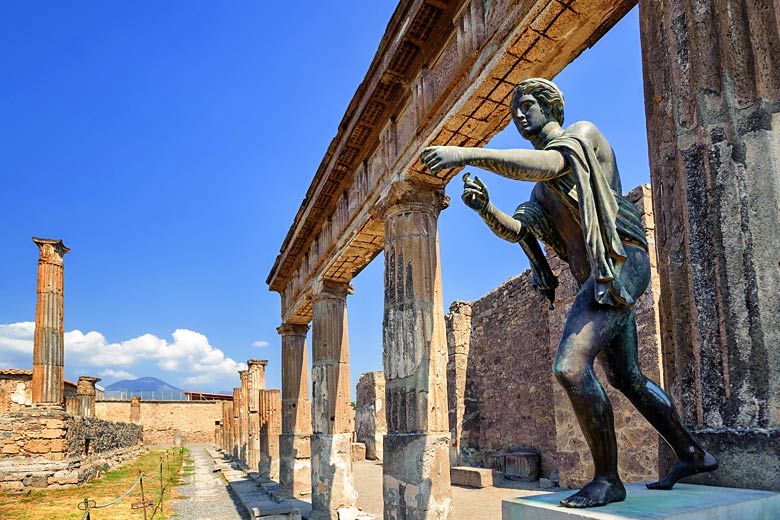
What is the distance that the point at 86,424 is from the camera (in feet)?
68.8

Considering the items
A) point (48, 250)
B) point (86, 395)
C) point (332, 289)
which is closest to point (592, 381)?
point (332, 289)

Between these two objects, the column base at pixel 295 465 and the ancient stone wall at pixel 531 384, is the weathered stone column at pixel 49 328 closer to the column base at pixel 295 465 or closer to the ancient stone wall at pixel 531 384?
the column base at pixel 295 465

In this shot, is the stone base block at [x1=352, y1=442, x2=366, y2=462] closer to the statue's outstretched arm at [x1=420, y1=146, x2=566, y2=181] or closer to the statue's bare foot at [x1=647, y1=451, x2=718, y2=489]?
the statue's bare foot at [x1=647, y1=451, x2=718, y2=489]

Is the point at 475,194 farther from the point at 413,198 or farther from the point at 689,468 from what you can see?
the point at 413,198

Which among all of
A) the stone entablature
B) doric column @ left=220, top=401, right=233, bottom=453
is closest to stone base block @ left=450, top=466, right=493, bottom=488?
the stone entablature

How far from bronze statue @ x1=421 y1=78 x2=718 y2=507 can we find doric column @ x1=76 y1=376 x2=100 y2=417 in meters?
30.2

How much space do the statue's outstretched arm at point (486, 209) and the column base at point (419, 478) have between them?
11.6ft

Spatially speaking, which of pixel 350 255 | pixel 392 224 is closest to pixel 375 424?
pixel 350 255

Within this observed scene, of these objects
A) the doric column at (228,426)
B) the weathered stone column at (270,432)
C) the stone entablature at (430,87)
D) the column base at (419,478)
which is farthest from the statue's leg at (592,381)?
the doric column at (228,426)

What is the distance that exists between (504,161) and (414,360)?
4211 mm

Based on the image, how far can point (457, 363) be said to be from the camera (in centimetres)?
1720

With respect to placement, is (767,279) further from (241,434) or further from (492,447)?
(241,434)

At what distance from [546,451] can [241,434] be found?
1781 centimetres

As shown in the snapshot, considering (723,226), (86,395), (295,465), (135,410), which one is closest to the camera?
(723,226)
